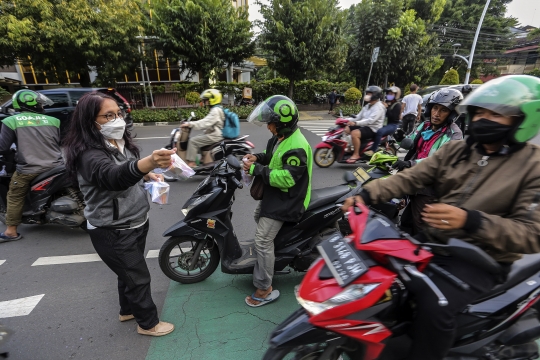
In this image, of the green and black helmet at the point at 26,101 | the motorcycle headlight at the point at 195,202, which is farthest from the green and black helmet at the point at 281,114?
the green and black helmet at the point at 26,101

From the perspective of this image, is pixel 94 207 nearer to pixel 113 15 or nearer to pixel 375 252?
pixel 375 252

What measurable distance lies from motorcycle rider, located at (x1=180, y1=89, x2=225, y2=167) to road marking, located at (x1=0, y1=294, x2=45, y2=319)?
3.51 m

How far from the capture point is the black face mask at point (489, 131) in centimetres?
Answer: 147

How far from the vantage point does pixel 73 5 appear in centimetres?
1052

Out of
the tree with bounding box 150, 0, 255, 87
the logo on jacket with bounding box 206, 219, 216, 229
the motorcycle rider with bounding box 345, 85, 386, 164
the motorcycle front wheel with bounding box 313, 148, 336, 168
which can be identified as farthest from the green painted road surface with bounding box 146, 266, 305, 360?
the tree with bounding box 150, 0, 255, 87

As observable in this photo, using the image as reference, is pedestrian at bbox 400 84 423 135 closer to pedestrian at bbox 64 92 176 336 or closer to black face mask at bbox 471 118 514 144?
black face mask at bbox 471 118 514 144

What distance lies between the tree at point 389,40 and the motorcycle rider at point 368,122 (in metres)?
12.2

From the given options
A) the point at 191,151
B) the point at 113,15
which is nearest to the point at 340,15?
the point at 113,15

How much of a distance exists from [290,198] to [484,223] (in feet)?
4.45

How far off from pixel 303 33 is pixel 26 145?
508 inches

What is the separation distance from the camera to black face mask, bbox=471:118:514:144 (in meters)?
1.47

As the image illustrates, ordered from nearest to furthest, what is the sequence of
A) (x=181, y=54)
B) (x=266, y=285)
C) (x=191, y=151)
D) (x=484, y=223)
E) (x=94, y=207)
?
(x=484, y=223) < (x=94, y=207) < (x=266, y=285) < (x=191, y=151) < (x=181, y=54)

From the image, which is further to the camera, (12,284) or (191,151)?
(191,151)

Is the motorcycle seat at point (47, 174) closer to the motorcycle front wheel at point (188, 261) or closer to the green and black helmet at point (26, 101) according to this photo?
the green and black helmet at point (26, 101)
